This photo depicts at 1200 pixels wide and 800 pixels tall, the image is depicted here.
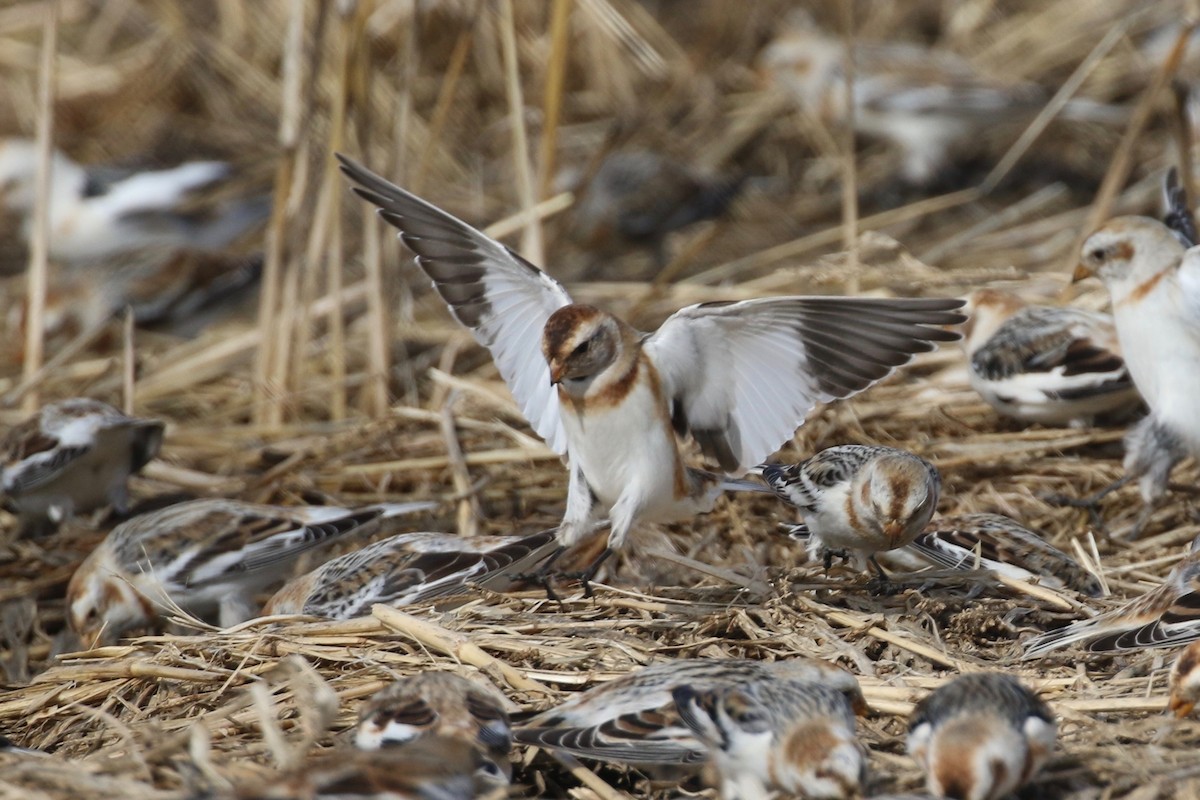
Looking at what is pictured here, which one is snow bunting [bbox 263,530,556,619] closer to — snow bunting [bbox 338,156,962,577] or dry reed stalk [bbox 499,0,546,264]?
snow bunting [bbox 338,156,962,577]

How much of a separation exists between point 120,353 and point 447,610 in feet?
12.2

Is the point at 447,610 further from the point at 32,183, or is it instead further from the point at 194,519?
the point at 32,183

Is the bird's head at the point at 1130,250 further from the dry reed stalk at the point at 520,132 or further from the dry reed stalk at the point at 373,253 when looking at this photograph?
the dry reed stalk at the point at 373,253

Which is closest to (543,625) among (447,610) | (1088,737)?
(447,610)

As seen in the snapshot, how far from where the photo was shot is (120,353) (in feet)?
26.4

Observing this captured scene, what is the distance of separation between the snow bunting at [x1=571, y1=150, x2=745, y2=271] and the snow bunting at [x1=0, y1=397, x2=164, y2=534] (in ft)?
13.3

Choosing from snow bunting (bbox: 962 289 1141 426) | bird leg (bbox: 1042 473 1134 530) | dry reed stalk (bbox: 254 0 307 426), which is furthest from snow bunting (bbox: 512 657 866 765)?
dry reed stalk (bbox: 254 0 307 426)

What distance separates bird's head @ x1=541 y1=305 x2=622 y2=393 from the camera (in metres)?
4.46

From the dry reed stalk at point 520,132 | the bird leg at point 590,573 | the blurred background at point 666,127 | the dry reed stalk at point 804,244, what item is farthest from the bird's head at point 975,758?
the dry reed stalk at point 804,244

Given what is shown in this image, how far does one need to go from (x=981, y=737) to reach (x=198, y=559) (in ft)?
10.6

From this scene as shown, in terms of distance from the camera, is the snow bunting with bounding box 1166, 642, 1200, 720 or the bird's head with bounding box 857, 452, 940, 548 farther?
the bird's head with bounding box 857, 452, 940, 548

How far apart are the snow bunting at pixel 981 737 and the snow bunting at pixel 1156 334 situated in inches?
86.3

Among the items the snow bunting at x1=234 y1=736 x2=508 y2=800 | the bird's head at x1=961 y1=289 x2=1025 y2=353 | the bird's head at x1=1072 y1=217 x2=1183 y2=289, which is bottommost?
the snow bunting at x1=234 y1=736 x2=508 y2=800

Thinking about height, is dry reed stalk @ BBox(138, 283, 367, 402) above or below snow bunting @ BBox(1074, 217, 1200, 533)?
below
